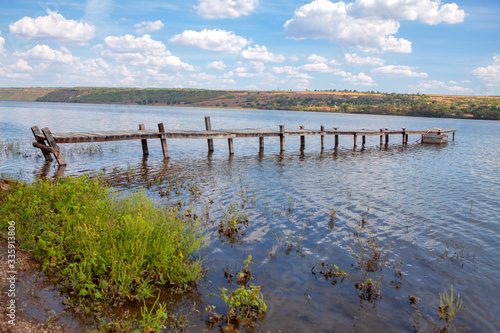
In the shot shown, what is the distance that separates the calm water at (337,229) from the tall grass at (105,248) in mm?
654

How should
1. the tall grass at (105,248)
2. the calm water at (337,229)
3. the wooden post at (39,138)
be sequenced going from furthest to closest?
the wooden post at (39,138) → the calm water at (337,229) → the tall grass at (105,248)

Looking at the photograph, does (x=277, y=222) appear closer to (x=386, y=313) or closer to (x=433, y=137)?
(x=386, y=313)

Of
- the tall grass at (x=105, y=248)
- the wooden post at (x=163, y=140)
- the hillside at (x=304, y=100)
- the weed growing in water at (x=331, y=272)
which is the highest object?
the hillside at (x=304, y=100)

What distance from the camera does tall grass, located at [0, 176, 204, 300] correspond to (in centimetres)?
540

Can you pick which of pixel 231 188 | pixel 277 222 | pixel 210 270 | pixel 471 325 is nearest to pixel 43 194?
pixel 210 270

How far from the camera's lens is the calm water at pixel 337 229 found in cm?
589

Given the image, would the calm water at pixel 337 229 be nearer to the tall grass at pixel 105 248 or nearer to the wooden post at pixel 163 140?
the tall grass at pixel 105 248

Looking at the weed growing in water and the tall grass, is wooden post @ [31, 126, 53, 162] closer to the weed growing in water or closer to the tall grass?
the tall grass

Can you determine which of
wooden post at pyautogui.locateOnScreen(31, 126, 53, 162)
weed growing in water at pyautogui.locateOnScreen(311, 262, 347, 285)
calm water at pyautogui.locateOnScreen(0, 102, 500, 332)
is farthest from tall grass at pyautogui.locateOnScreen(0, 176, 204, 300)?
wooden post at pyautogui.locateOnScreen(31, 126, 53, 162)

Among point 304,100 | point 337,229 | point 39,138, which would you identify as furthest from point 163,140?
point 304,100

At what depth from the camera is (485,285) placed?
6.89 meters

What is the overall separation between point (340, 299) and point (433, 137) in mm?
33957

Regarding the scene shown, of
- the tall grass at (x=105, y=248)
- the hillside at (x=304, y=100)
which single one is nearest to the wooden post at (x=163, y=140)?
the tall grass at (x=105, y=248)

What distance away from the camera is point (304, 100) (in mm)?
150750
